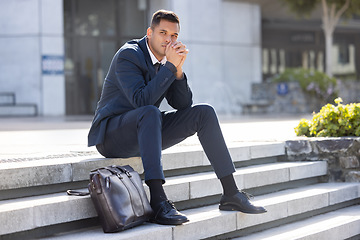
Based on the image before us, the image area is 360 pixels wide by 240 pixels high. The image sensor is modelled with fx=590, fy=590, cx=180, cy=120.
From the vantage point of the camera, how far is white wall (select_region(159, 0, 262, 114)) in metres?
19.1

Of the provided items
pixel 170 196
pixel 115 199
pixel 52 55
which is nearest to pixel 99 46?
pixel 52 55

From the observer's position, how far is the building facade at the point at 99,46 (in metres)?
16.8

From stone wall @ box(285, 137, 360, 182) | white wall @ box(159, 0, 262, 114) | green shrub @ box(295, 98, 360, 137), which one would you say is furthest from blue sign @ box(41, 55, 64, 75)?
stone wall @ box(285, 137, 360, 182)

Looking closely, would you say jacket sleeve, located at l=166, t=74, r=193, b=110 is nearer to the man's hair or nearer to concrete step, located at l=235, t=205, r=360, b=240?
the man's hair

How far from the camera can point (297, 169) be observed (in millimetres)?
Result: 5461

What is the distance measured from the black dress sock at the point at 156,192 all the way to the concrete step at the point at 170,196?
0.38 metres

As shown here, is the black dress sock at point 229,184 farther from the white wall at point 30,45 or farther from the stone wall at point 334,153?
the white wall at point 30,45

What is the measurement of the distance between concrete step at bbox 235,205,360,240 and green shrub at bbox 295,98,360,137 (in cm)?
100

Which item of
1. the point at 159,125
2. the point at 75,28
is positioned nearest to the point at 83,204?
the point at 159,125

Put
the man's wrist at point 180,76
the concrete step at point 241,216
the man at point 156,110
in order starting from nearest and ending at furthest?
1. the concrete step at point 241,216
2. the man at point 156,110
3. the man's wrist at point 180,76

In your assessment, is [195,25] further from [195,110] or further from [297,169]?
[195,110]

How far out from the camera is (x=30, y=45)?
1677 cm

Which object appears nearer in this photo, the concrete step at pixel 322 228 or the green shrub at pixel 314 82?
the concrete step at pixel 322 228

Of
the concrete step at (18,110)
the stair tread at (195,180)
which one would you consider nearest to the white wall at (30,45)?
the concrete step at (18,110)
